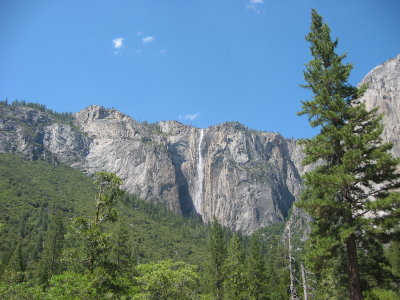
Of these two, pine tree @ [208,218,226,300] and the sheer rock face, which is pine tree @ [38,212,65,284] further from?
the sheer rock face

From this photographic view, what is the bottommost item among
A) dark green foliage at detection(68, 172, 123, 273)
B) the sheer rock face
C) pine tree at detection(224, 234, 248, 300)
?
pine tree at detection(224, 234, 248, 300)

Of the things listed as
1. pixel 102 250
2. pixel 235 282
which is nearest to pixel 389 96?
pixel 235 282

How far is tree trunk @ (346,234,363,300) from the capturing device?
1777 cm

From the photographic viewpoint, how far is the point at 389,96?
18412 centimetres

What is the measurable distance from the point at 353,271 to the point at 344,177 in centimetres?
497

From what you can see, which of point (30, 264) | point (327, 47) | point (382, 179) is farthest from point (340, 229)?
point (30, 264)

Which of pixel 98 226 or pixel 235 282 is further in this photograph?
pixel 235 282

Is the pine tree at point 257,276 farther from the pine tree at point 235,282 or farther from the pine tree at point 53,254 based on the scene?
the pine tree at point 53,254

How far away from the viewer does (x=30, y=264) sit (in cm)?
9081

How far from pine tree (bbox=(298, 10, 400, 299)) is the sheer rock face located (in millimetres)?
167095

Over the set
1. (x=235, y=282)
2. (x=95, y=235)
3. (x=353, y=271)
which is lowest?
(x=235, y=282)

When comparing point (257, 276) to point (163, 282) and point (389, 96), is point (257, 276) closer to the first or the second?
point (163, 282)

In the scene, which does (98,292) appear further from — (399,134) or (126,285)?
(399,134)

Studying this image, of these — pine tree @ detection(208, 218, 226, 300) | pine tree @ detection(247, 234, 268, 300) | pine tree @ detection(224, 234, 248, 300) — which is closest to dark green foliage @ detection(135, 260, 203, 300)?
pine tree @ detection(224, 234, 248, 300)
